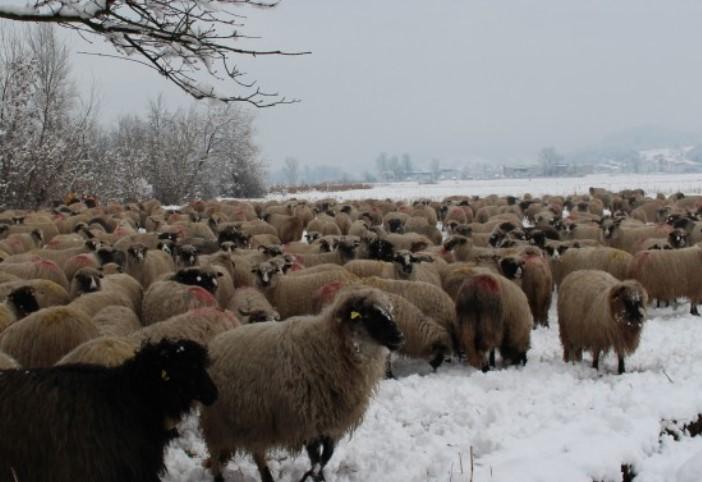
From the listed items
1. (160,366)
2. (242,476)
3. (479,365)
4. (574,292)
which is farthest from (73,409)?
(574,292)

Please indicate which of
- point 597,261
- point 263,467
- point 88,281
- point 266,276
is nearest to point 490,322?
point 266,276

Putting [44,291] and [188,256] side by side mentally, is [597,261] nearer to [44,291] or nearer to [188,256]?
[188,256]

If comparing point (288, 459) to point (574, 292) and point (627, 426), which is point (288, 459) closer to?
point (627, 426)

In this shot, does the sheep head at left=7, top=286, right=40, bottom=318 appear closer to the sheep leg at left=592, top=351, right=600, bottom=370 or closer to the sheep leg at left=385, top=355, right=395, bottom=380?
the sheep leg at left=385, top=355, right=395, bottom=380

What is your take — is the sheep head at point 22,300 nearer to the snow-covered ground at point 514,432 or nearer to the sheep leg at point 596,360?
the snow-covered ground at point 514,432

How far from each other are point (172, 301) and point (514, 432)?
15.9ft

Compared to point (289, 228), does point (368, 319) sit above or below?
above

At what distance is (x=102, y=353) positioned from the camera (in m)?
6.09

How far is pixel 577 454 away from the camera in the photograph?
243 inches

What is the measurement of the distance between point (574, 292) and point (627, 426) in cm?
388

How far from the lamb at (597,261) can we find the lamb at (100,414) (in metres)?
11.1

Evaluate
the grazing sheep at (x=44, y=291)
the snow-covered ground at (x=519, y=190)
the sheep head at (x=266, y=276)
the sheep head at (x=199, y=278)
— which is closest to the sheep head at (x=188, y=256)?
the sheep head at (x=266, y=276)

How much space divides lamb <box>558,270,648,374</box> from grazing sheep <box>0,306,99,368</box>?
6.63 meters

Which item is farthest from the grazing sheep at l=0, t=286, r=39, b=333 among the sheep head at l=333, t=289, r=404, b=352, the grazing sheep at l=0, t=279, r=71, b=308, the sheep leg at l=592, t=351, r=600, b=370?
the sheep leg at l=592, t=351, r=600, b=370
